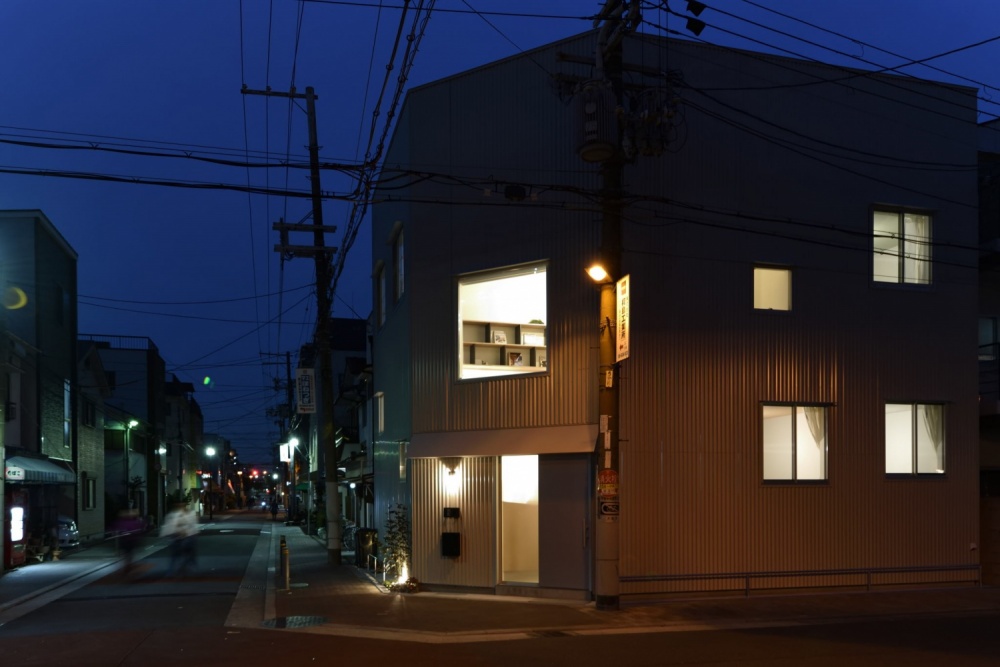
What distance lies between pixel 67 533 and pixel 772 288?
2502 cm

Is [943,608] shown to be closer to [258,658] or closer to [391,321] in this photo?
[258,658]

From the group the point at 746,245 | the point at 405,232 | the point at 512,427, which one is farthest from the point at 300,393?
the point at 746,245

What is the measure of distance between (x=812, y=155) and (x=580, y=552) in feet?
27.8

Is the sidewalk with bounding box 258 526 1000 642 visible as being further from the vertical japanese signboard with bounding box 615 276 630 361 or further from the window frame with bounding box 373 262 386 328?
the window frame with bounding box 373 262 386 328

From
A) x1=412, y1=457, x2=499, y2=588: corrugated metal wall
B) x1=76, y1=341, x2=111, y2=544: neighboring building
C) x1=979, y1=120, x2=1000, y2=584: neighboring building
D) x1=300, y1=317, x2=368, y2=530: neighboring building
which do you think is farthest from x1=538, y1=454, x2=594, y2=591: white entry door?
x1=76, y1=341, x2=111, y2=544: neighboring building

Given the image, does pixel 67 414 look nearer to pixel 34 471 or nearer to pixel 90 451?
pixel 90 451

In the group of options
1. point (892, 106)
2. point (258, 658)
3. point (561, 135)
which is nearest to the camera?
point (258, 658)

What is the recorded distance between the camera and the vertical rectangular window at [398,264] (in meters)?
19.7

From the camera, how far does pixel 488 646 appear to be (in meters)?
11.7

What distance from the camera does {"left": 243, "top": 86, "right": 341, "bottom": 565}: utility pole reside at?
22.8m

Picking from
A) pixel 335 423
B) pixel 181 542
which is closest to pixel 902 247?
pixel 335 423

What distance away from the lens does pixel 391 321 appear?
20297 mm

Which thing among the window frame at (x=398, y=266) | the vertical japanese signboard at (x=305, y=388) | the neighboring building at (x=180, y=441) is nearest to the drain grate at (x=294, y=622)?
the window frame at (x=398, y=266)

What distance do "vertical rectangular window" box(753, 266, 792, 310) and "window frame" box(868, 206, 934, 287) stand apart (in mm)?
1880
